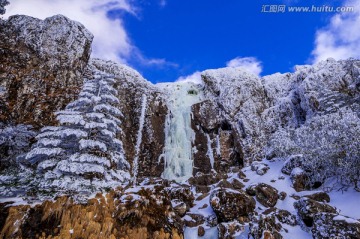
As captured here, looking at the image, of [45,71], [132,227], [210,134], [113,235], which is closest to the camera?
[113,235]

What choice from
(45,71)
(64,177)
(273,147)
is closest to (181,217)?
(64,177)

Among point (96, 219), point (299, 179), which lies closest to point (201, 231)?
point (96, 219)

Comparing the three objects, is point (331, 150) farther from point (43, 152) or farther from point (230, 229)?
point (43, 152)

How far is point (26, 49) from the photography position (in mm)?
21047

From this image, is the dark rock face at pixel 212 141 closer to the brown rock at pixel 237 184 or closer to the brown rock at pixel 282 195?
the brown rock at pixel 237 184

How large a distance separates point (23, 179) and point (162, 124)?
1797cm

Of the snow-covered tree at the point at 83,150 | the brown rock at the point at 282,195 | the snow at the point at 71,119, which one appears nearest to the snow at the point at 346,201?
the brown rock at the point at 282,195

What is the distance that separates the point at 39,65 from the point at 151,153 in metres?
11.9

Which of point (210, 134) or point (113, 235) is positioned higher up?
point (210, 134)

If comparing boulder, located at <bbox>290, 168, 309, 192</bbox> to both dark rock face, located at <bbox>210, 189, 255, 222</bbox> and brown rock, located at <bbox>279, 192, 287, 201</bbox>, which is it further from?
dark rock face, located at <bbox>210, 189, 255, 222</bbox>

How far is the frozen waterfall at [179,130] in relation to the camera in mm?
23891

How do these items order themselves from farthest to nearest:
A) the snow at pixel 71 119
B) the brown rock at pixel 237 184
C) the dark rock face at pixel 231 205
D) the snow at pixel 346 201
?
the brown rock at pixel 237 184
the snow at pixel 71 119
the dark rock face at pixel 231 205
the snow at pixel 346 201

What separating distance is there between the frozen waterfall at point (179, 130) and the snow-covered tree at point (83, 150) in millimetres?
11641

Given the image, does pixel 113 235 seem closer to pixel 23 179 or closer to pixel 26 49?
pixel 23 179
